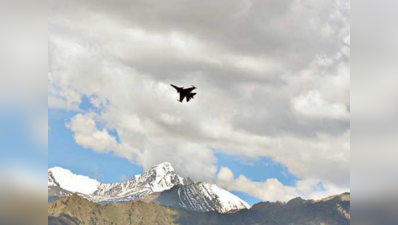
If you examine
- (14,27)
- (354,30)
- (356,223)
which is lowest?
(356,223)

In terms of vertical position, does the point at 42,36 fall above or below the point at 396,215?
above

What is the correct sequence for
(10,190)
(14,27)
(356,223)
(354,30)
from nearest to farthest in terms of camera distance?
(10,190)
(14,27)
(356,223)
(354,30)

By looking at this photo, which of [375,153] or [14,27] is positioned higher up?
[14,27]

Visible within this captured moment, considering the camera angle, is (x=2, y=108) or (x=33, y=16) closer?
(x=2, y=108)

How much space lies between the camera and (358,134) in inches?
296

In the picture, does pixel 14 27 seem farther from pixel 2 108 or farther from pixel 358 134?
pixel 358 134

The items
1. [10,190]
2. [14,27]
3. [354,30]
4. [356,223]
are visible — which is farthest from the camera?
[354,30]

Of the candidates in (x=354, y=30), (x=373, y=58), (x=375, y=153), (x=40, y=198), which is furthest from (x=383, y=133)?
(x=40, y=198)

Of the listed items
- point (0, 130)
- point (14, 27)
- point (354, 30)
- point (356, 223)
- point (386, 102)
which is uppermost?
point (354, 30)

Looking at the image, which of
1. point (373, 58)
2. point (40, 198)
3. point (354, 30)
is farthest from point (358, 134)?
point (40, 198)

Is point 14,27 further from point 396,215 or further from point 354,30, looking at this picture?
point 396,215

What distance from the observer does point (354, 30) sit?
790 centimetres

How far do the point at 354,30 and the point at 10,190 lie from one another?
16.7 feet

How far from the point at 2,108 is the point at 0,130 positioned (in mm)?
259
